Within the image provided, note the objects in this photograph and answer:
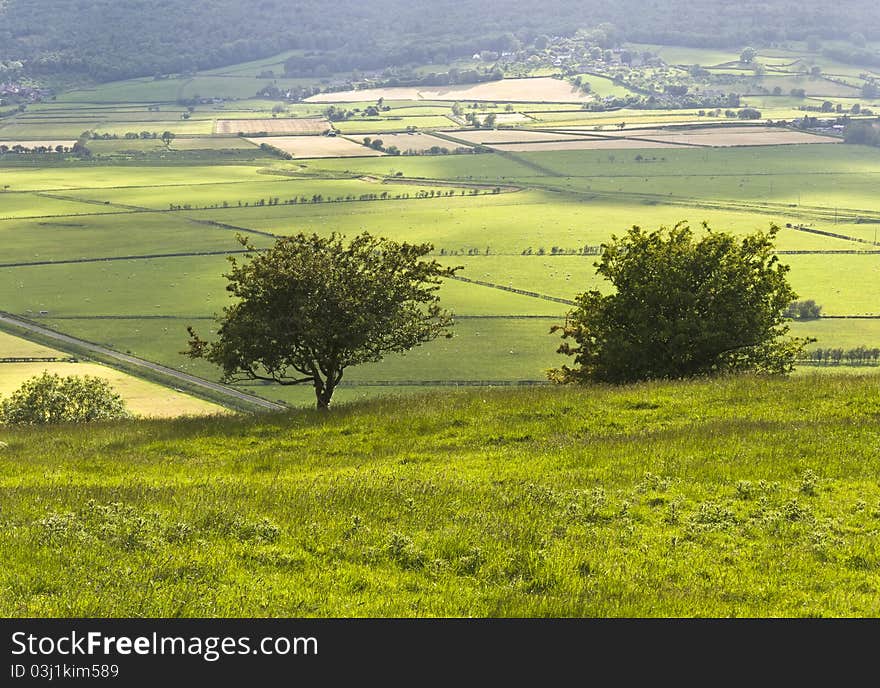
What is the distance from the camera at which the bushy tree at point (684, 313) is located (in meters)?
41.6

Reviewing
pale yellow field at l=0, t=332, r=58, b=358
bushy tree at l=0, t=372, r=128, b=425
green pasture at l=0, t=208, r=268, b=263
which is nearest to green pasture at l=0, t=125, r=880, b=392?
green pasture at l=0, t=208, r=268, b=263

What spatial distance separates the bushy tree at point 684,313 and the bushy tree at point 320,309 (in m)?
7.85

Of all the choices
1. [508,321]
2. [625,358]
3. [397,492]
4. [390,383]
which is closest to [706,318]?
[625,358]

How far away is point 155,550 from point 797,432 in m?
17.2

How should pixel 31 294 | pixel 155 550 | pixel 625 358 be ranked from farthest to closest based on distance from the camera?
pixel 31 294 < pixel 625 358 < pixel 155 550

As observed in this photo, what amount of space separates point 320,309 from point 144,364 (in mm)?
76503

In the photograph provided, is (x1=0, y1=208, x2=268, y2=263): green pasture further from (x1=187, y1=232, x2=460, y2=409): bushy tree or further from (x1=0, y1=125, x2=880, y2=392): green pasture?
(x1=187, y1=232, x2=460, y2=409): bushy tree

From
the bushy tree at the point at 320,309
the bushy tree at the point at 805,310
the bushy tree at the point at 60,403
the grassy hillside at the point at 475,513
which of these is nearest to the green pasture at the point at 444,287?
the bushy tree at the point at 805,310

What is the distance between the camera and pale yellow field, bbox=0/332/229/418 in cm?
9012

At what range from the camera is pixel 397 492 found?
72.6ft

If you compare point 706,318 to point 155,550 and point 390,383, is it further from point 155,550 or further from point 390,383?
point 390,383
